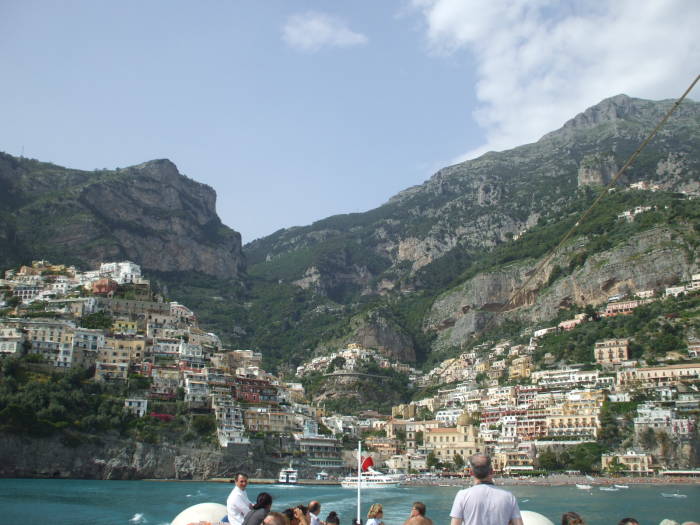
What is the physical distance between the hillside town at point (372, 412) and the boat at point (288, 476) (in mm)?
4709

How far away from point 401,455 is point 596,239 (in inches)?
1849

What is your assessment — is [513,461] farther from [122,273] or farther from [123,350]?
[122,273]

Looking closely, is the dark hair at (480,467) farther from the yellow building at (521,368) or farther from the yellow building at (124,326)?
the yellow building at (521,368)

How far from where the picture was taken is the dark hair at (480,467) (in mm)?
5980

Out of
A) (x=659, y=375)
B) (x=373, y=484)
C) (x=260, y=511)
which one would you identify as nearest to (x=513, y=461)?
(x=373, y=484)

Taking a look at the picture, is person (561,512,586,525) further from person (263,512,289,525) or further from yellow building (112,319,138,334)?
yellow building (112,319,138,334)

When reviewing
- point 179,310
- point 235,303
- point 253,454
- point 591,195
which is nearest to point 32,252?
point 179,310

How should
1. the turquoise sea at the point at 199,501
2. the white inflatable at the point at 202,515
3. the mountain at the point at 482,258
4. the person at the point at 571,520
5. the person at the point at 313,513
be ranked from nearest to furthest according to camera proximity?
the person at the point at 571,520 < the white inflatable at the point at 202,515 < the person at the point at 313,513 < the turquoise sea at the point at 199,501 < the mountain at the point at 482,258

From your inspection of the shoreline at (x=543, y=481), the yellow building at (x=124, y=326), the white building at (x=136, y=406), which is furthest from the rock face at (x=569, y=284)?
the white building at (x=136, y=406)

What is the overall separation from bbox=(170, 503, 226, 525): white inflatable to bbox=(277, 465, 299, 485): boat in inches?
2430

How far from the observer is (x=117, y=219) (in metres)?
144

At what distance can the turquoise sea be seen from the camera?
3662 cm

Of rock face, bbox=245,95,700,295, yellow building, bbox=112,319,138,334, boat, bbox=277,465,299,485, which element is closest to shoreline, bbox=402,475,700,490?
boat, bbox=277,465,299,485

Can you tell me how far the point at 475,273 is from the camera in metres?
136
